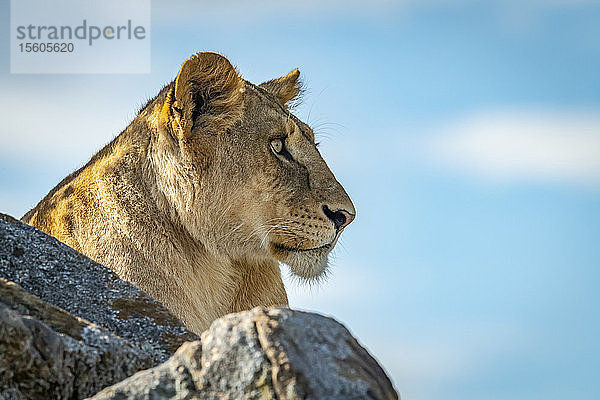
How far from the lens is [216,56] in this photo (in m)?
6.20

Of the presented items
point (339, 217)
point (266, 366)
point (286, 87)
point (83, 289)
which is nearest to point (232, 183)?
point (339, 217)

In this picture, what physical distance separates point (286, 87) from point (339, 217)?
1.78m

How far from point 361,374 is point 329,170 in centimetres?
396

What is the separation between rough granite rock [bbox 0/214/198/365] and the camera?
402cm

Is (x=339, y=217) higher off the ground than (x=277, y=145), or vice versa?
(x=277, y=145)

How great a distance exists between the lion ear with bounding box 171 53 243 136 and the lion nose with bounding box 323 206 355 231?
914mm

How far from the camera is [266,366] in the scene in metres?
2.59

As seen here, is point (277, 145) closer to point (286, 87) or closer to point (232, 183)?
point (232, 183)

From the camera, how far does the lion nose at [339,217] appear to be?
624 cm

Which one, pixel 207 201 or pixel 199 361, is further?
pixel 207 201

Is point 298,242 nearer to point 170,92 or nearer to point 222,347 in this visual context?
point 170,92

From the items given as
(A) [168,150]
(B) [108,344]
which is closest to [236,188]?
(A) [168,150]

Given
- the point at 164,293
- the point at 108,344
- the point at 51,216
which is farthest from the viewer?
the point at 51,216

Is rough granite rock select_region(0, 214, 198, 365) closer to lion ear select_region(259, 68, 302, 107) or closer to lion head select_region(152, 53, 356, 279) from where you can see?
lion head select_region(152, 53, 356, 279)
